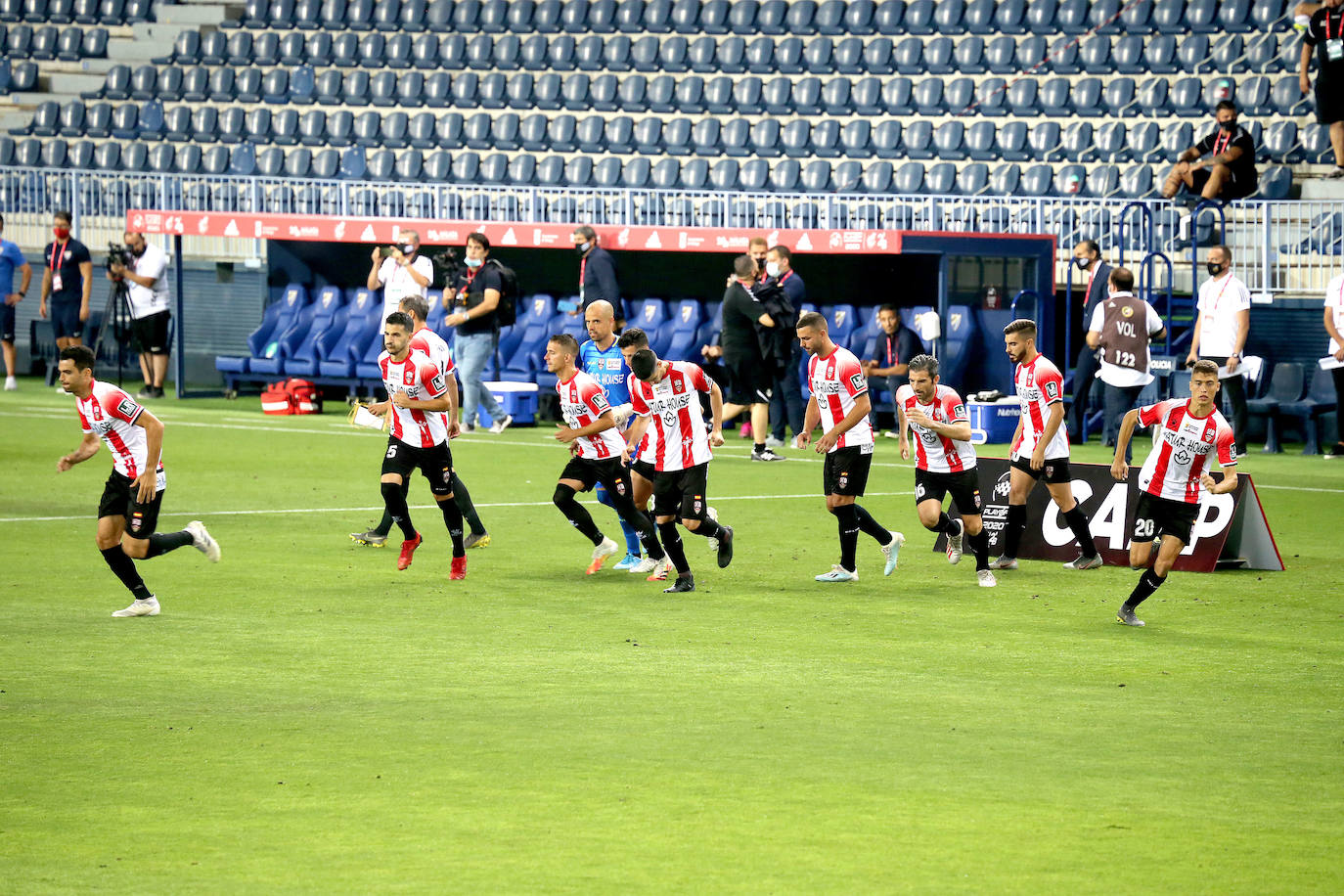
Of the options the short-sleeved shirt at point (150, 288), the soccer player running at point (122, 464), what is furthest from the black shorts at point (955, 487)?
the short-sleeved shirt at point (150, 288)

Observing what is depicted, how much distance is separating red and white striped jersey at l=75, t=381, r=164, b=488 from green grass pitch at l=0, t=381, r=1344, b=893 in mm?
884

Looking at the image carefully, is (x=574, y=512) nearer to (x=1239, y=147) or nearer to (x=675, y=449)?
(x=675, y=449)

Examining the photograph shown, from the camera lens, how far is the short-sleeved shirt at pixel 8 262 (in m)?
25.7

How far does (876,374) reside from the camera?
65.6 ft

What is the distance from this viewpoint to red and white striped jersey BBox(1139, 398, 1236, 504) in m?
10.3

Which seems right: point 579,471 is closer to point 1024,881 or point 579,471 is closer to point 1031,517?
point 1031,517

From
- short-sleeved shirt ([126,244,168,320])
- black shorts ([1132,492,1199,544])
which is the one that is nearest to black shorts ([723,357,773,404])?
short-sleeved shirt ([126,244,168,320])

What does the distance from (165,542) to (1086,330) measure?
11.8 meters

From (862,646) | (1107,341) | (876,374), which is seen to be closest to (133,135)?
(876,374)

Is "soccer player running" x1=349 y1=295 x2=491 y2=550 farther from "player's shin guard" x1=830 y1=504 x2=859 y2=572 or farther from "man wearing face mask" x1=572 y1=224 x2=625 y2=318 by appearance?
"man wearing face mask" x1=572 y1=224 x2=625 y2=318

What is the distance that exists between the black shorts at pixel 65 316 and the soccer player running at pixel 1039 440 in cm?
1638

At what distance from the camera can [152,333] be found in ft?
80.0

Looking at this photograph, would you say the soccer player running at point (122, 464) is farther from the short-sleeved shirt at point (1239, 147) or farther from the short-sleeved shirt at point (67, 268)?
the short-sleeved shirt at point (67, 268)

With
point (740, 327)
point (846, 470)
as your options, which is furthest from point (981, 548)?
point (740, 327)
